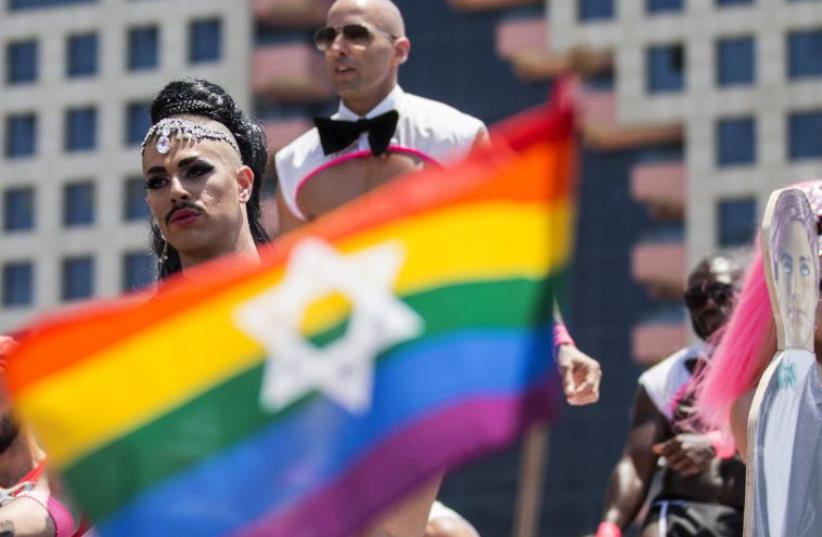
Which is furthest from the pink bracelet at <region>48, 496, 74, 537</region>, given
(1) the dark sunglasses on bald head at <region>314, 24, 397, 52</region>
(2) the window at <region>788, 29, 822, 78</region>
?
(2) the window at <region>788, 29, 822, 78</region>

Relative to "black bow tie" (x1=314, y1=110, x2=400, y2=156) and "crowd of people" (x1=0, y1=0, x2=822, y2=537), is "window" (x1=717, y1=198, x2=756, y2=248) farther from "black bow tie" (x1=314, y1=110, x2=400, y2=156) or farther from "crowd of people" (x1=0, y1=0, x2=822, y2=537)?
"black bow tie" (x1=314, y1=110, x2=400, y2=156)

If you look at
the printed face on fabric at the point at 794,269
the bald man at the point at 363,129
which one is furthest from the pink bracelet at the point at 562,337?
the bald man at the point at 363,129

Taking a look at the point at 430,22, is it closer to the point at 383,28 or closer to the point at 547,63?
the point at 547,63

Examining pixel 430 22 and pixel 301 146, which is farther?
pixel 430 22

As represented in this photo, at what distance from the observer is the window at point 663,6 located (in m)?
52.5

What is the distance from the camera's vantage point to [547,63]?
54.1m

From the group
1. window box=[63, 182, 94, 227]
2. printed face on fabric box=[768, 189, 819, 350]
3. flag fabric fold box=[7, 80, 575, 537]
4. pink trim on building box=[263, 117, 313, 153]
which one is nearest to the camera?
flag fabric fold box=[7, 80, 575, 537]

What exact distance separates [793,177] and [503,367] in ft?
151

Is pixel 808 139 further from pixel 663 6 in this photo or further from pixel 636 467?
pixel 636 467

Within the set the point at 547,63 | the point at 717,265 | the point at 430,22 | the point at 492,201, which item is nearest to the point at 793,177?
the point at 547,63

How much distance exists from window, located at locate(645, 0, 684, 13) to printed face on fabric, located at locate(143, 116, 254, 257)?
156 ft

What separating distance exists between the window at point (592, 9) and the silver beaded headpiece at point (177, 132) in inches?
1897

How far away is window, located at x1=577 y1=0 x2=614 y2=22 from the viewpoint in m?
53.3

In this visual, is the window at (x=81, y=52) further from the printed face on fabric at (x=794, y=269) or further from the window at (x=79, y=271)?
the printed face on fabric at (x=794, y=269)
